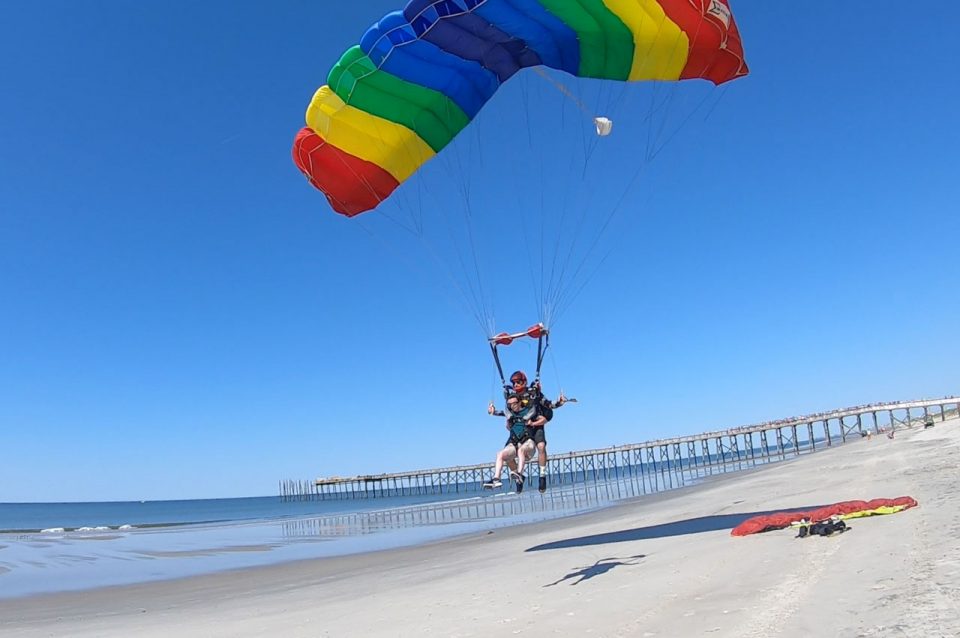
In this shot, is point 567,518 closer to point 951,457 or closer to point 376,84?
point 951,457

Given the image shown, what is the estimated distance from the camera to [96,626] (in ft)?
25.9

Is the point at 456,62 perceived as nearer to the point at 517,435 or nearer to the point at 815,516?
the point at 517,435

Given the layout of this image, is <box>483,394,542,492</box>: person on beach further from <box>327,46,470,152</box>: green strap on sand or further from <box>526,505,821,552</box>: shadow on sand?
<box>327,46,470,152</box>: green strap on sand

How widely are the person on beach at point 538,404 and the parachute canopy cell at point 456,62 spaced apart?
3788 millimetres

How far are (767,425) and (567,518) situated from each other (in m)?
42.9

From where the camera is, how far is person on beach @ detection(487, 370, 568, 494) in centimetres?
871

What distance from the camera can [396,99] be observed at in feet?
31.8

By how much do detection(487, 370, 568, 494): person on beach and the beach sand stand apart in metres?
1.50

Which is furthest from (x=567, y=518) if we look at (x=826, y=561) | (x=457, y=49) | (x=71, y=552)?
(x=71, y=552)

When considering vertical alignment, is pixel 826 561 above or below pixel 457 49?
below

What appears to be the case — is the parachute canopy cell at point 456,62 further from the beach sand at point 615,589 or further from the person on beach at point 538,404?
the beach sand at point 615,589

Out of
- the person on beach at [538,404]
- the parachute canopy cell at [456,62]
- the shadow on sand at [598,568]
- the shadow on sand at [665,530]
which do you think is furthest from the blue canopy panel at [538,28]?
the shadow on sand at [665,530]

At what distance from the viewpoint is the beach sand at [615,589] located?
4629 millimetres

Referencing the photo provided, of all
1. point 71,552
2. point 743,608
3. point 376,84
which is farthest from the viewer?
point 71,552
